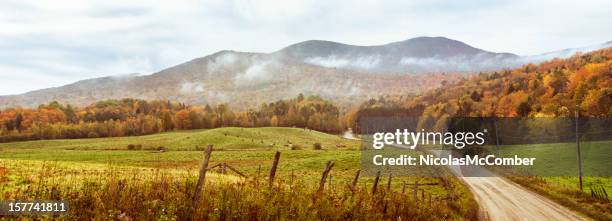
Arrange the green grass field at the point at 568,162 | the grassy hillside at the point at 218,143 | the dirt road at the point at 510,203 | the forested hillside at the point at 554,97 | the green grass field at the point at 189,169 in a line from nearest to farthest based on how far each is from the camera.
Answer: the green grass field at the point at 189,169 → the dirt road at the point at 510,203 → the green grass field at the point at 568,162 → the forested hillside at the point at 554,97 → the grassy hillside at the point at 218,143

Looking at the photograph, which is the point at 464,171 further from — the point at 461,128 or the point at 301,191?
the point at 301,191

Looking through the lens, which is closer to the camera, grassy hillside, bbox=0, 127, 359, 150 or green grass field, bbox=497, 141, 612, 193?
green grass field, bbox=497, 141, 612, 193

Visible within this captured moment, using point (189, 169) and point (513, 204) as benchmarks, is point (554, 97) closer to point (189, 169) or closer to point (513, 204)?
point (513, 204)

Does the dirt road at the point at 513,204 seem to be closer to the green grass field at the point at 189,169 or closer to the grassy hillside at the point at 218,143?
the green grass field at the point at 189,169

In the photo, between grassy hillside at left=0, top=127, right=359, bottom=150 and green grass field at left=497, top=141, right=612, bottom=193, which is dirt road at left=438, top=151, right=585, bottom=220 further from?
grassy hillside at left=0, top=127, right=359, bottom=150

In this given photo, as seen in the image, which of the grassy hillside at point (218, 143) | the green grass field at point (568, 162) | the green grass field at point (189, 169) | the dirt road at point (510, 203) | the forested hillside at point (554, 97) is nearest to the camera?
the green grass field at point (189, 169)

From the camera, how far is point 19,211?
966 cm

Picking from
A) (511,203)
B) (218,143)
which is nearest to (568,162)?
(511,203)

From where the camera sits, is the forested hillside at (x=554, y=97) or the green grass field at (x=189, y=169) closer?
the green grass field at (x=189, y=169)

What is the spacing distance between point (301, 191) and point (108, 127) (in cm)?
19128

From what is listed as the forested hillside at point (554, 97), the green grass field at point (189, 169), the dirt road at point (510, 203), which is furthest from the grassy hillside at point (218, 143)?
the dirt road at point (510, 203)

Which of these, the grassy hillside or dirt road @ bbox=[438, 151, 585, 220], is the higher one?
dirt road @ bbox=[438, 151, 585, 220]

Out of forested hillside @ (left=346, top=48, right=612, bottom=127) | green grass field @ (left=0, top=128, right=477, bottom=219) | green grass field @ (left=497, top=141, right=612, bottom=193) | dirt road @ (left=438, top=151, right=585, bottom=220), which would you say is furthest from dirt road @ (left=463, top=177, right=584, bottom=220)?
forested hillside @ (left=346, top=48, right=612, bottom=127)

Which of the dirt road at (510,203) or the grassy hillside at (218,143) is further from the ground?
the dirt road at (510,203)
